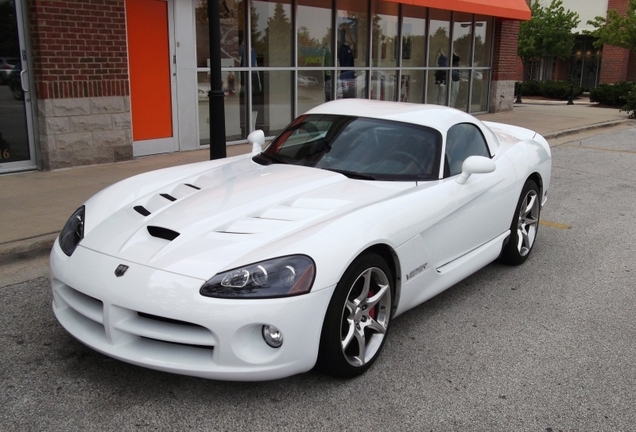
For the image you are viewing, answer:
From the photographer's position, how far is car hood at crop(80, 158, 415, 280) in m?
3.21

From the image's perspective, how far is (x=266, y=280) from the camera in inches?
120

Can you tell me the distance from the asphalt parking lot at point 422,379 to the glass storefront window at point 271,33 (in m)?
7.99

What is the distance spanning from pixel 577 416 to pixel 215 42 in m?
5.41

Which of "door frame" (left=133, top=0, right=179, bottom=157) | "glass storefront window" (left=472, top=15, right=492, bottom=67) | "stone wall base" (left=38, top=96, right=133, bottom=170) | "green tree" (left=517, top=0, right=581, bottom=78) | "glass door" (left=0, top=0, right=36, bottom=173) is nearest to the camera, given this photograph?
"glass door" (left=0, top=0, right=36, bottom=173)

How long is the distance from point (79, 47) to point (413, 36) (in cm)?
996

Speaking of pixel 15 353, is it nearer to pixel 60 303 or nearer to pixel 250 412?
pixel 60 303

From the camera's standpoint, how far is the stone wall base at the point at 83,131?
8.64 meters

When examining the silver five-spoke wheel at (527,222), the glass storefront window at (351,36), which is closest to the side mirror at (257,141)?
the silver five-spoke wheel at (527,222)

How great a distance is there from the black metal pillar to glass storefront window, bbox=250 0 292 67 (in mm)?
5055

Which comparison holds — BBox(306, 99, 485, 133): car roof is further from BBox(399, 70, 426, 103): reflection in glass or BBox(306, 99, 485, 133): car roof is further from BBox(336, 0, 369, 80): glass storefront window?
BBox(399, 70, 426, 103): reflection in glass

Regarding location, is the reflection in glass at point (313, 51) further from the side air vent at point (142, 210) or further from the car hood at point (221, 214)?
the side air vent at point (142, 210)


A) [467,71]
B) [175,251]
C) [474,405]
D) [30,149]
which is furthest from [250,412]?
[467,71]

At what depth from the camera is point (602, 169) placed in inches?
434

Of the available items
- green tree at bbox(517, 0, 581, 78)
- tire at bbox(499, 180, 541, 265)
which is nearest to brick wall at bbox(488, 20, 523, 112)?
tire at bbox(499, 180, 541, 265)
